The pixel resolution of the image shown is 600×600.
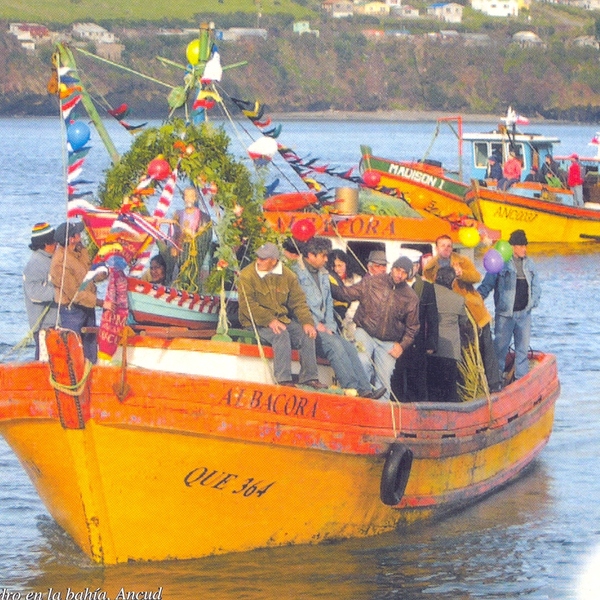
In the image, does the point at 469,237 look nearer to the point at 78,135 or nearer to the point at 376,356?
the point at 376,356

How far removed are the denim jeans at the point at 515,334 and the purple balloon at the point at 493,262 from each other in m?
0.98

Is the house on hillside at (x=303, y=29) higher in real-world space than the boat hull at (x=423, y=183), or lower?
lower

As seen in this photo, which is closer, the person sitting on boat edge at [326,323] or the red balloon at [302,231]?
the person sitting on boat edge at [326,323]

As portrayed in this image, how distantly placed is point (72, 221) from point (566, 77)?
541 feet

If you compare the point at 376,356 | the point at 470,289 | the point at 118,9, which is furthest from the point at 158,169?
the point at 118,9

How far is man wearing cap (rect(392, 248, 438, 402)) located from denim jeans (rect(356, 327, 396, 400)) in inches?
17.2

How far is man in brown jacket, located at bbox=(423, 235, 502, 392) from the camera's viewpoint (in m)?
13.8

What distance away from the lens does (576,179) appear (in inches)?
1503

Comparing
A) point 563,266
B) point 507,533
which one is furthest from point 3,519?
point 563,266

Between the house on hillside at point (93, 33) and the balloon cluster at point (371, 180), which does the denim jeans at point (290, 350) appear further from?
the house on hillside at point (93, 33)

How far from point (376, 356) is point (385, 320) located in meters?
0.34

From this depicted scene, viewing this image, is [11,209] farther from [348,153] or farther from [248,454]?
[348,153]

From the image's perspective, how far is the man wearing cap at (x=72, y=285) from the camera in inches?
493

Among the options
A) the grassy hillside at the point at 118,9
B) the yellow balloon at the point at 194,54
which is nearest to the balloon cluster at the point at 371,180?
the yellow balloon at the point at 194,54
